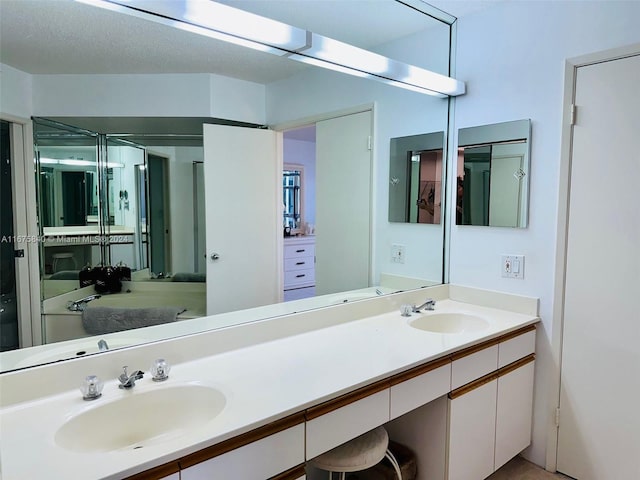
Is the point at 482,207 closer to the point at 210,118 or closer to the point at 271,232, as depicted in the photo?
the point at 271,232

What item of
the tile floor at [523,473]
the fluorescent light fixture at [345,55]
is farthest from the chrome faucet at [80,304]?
the tile floor at [523,473]

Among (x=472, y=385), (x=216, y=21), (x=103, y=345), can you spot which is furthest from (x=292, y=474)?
(x=216, y=21)

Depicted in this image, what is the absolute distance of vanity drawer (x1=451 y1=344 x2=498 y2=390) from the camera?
173 cm

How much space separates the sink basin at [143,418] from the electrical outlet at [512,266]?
166 cm

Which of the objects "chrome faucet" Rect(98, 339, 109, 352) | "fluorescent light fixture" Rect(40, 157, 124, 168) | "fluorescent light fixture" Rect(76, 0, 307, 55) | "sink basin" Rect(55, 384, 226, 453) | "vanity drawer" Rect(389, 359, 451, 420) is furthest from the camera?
"fluorescent light fixture" Rect(40, 157, 124, 168)

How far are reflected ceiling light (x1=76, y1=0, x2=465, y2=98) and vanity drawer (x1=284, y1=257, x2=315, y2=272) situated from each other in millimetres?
978

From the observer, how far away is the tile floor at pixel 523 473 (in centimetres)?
209

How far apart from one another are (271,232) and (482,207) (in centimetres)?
119

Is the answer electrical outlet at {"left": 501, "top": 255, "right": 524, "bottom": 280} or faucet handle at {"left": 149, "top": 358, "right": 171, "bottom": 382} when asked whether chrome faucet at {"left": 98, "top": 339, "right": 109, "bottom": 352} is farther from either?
electrical outlet at {"left": 501, "top": 255, "right": 524, "bottom": 280}

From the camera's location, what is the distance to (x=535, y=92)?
211 centimetres

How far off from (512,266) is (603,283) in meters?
0.42

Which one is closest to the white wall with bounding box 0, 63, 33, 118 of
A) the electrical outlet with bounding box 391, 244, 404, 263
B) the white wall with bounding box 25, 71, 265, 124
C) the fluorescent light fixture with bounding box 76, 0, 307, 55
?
the white wall with bounding box 25, 71, 265, 124

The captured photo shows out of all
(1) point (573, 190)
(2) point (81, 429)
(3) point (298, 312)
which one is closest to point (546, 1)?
(1) point (573, 190)

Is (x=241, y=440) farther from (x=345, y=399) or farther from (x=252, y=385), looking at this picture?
(x=345, y=399)
